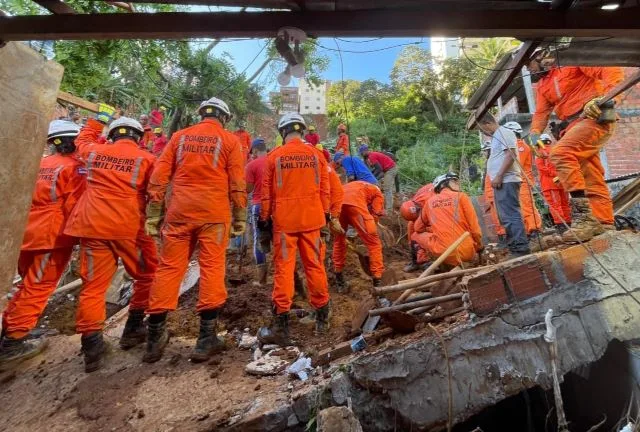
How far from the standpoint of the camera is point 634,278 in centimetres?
281

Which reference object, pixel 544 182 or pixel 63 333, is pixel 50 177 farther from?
pixel 544 182

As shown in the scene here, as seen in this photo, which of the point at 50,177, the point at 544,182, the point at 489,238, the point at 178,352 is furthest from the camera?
the point at 489,238

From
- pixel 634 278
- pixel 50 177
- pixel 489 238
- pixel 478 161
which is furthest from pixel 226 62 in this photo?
pixel 634 278

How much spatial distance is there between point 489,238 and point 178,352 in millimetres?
6468

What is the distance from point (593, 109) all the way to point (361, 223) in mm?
2792

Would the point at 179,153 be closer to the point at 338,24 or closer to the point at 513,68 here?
the point at 338,24

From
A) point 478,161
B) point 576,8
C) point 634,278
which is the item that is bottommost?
point 634,278

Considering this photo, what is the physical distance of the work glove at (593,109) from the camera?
3400mm

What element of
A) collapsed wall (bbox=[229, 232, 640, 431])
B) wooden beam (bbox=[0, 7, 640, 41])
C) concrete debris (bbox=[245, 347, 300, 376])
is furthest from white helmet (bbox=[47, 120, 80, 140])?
collapsed wall (bbox=[229, 232, 640, 431])

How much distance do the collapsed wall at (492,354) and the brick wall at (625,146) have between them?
664 centimetres

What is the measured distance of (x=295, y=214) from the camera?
3564 mm

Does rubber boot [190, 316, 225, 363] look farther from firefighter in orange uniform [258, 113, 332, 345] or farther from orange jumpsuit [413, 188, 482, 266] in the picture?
orange jumpsuit [413, 188, 482, 266]

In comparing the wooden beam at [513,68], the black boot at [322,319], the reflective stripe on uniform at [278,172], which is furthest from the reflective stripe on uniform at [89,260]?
the wooden beam at [513,68]

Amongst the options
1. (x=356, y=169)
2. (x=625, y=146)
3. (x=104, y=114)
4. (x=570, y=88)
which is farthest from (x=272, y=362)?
(x=625, y=146)
